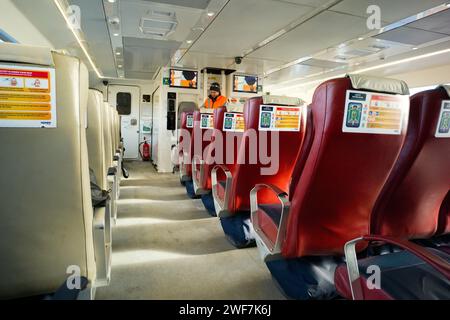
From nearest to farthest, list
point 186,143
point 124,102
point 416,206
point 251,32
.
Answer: point 416,206, point 251,32, point 186,143, point 124,102

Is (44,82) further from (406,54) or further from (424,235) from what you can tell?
(406,54)

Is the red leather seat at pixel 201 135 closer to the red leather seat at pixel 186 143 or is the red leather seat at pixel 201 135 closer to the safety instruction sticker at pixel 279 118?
the red leather seat at pixel 186 143

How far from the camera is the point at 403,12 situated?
10.7ft

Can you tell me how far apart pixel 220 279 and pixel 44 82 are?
1.55 metres

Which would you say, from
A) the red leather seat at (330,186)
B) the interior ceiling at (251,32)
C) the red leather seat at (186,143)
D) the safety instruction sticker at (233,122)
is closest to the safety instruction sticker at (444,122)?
the red leather seat at (330,186)

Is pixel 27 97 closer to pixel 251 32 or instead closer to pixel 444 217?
pixel 444 217

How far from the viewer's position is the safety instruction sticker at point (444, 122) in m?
1.17

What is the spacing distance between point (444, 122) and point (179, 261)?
6.04ft

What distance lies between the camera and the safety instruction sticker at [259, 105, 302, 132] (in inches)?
70.1

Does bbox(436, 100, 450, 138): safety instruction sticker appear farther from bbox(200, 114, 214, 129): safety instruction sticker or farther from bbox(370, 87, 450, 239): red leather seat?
bbox(200, 114, 214, 129): safety instruction sticker

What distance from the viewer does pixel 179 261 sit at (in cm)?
205

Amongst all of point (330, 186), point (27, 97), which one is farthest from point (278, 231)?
point (27, 97)
